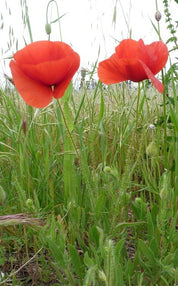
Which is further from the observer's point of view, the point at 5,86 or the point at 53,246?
the point at 5,86

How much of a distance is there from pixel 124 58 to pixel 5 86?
115cm

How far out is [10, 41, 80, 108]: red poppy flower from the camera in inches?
25.8

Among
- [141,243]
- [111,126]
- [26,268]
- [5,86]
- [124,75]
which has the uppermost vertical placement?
[5,86]

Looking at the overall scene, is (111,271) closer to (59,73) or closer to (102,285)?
(102,285)

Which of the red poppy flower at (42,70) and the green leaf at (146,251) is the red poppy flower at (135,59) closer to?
the red poppy flower at (42,70)

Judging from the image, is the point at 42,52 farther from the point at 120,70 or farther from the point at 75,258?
the point at 75,258

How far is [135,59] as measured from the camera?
0.72 metres

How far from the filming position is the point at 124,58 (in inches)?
29.0

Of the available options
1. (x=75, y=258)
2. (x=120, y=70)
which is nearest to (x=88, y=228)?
(x=75, y=258)

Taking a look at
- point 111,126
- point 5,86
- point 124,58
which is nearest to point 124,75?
point 124,58

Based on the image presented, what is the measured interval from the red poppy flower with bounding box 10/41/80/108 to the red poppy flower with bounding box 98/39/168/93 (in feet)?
0.43

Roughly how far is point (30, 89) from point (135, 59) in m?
0.23

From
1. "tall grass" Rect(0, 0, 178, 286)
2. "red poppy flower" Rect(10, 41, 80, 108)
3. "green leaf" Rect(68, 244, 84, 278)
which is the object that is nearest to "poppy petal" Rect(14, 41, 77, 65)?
"red poppy flower" Rect(10, 41, 80, 108)

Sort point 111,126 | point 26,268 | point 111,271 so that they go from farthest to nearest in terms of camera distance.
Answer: point 111,126 < point 26,268 < point 111,271
